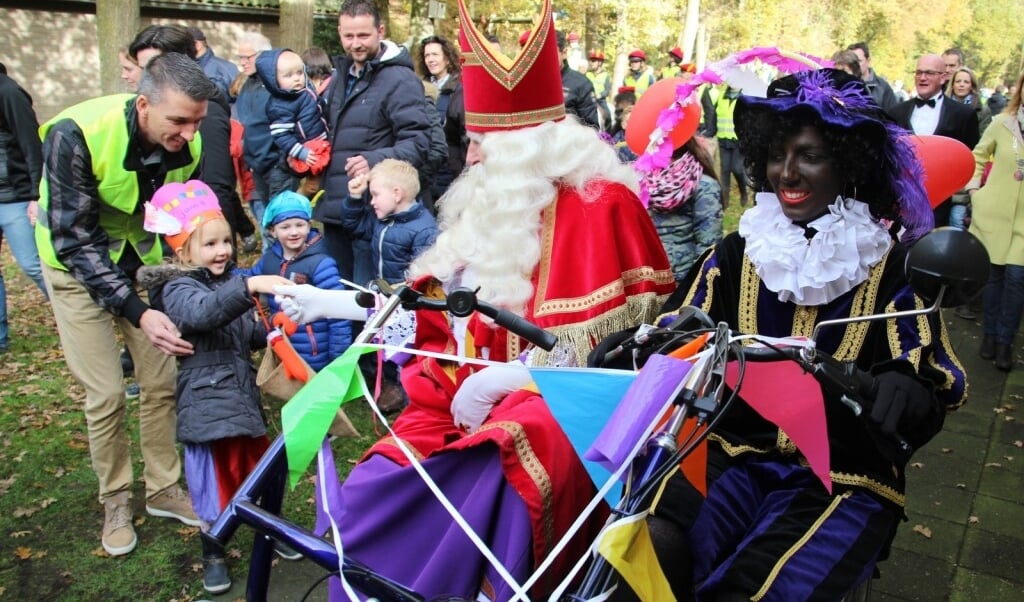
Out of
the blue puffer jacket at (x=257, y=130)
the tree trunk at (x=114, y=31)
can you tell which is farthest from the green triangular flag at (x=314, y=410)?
the tree trunk at (x=114, y=31)

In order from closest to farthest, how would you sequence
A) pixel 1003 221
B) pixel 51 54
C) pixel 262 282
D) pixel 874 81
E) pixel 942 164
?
pixel 262 282, pixel 942 164, pixel 1003 221, pixel 874 81, pixel 51 54

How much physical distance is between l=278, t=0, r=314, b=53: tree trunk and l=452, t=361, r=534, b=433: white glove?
27.7 feet

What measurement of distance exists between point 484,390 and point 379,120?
343 centimetres

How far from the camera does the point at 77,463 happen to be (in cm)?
472

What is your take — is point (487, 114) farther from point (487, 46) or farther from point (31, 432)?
point (31, 432)

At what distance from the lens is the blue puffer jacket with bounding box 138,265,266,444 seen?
341cm

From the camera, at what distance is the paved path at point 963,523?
139 inches

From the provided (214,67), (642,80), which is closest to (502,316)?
(214,67)

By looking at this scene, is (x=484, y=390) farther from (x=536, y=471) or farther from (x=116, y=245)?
(x=116, y=245)

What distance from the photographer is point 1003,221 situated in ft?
20.2

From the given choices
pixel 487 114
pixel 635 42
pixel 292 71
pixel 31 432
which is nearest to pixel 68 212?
pixel 487 114

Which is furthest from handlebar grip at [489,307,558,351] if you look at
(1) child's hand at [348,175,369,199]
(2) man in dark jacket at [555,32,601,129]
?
(2) man in dark jacket at [555,32,601,129]

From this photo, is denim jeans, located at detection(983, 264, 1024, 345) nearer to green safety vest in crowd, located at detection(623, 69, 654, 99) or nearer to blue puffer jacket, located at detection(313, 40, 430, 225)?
blue puffer jacket, located at detection(313, 40, 430, 225)

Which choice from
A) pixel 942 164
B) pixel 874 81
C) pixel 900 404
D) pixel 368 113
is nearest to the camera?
pixel 900 404
